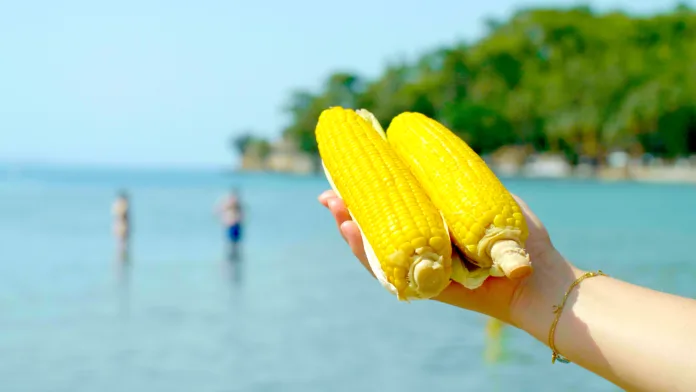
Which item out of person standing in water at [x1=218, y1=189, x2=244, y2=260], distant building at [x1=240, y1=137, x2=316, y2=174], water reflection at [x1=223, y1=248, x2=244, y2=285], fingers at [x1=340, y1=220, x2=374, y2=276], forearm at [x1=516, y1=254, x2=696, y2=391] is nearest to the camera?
forearm at [x1=516, y1=254, x2=696, y2=391]

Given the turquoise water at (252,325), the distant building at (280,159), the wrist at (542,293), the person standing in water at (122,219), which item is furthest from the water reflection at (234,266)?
the distant building at (280,159)

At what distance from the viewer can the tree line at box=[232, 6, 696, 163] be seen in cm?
6994

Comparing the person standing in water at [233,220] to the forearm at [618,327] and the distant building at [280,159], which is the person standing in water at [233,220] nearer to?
the forearm at [618,327]

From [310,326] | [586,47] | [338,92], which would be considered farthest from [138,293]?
[338,92]

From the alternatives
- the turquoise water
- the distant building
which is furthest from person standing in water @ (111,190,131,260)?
the distant building

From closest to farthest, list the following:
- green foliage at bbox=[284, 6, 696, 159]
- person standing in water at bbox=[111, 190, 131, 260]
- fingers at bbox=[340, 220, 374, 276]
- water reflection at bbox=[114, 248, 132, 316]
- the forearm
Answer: the forearm → fingers at bbox=[340, 220, 374, 276] → water reflection at bbox=[114, 248, 132, 316] → person standing in water at bbox=[111, 190, 131, 260] → green foliage at bbox=[284, 6, 696, 159]

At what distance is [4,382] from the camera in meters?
8.87

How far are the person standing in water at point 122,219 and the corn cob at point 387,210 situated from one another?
55.3 ft

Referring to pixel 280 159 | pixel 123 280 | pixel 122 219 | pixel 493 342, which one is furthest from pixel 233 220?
pixel 280 159

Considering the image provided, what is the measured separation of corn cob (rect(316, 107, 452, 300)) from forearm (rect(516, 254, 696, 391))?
0.34 meters

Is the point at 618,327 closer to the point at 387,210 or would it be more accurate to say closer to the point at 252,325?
the point at 387,210

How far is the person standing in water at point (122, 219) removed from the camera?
62.0 ft

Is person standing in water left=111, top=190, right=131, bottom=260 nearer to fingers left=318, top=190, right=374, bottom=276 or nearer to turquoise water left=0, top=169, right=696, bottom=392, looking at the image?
turquoise water left=0, top=169, right=696, bottom=392

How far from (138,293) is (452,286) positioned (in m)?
13.5
